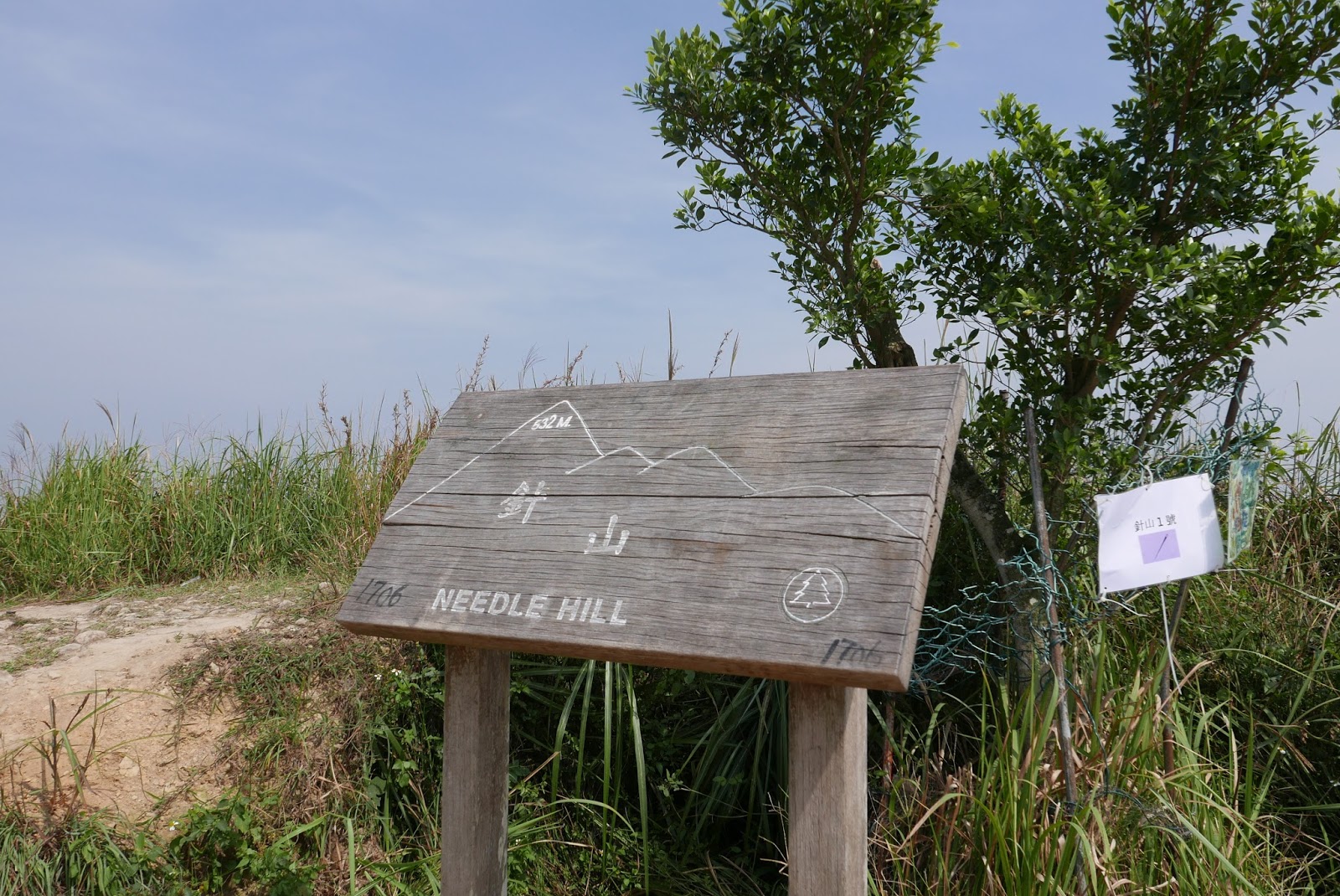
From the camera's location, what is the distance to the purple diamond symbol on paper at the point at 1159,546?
2553 millimetres

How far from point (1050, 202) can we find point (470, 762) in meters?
2.64

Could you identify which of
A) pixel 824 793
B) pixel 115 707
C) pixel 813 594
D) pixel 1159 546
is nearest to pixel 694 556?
pixel 813 594

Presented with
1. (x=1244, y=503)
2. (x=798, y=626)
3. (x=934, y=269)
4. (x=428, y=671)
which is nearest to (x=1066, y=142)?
(x=934, y=269)

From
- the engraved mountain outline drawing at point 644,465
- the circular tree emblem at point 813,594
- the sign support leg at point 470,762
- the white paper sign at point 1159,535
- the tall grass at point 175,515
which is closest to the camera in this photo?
the circular tree emblem at point 813,594

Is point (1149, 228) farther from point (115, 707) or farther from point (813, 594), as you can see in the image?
point (115, 707)

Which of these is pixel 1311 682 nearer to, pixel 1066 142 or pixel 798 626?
pixel 1066 142

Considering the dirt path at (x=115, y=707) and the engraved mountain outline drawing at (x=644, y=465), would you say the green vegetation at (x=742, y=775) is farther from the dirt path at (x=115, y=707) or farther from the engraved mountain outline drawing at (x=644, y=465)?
the engraved mountain outline drawing at (x=644, y=465)

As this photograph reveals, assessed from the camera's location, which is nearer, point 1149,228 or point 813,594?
point 813,594

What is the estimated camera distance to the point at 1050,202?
3281 mm

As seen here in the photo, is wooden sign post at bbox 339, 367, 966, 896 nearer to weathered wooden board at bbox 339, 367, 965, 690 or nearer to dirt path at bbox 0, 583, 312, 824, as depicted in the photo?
weathered wooden board at bbox 339, 367, 965, 690

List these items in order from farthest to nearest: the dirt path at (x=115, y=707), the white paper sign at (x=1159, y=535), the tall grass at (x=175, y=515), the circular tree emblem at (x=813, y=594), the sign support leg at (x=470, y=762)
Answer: the tall grass at (x=175, y=515), the dirt path at (x=115, y=707), the sign support leg at (x=470, y=762), the white paper sign at (x=1159, y=535), the circular tree emblem at (x=813, y=594)

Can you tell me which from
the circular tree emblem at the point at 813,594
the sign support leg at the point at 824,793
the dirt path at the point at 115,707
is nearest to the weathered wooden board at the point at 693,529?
the circular tree emblem at the point at 813,594

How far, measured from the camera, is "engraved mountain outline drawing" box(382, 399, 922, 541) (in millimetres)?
2172

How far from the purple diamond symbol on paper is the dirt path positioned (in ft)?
10.8
